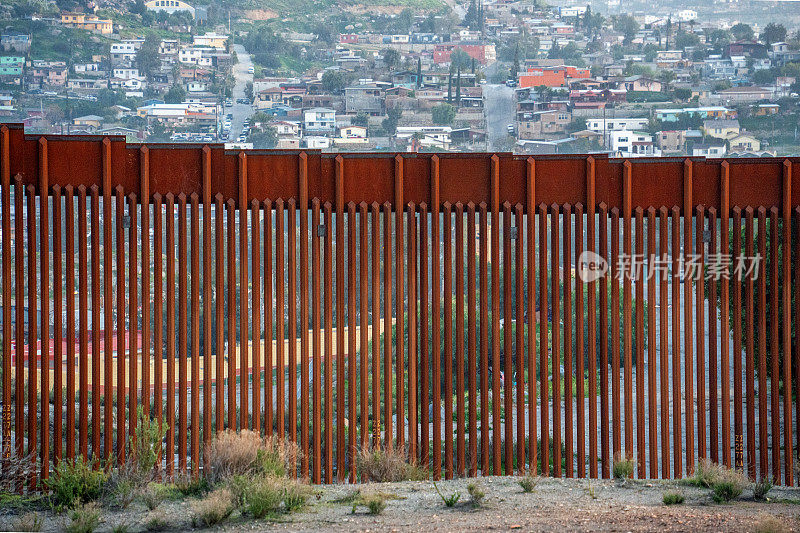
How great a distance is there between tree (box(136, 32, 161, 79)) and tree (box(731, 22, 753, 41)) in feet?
165

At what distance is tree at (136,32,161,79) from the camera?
72.8m

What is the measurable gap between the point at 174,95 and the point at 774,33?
167 ft

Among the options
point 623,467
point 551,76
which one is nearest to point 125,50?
point 551,76

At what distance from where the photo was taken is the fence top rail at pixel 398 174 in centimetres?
652

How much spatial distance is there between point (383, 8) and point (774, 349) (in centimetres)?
8562

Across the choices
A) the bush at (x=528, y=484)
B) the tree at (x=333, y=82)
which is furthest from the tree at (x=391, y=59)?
the bush at (x=528, y=484)

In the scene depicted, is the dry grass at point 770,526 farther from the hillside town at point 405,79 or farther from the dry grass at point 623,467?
the hillside town at point 405,79

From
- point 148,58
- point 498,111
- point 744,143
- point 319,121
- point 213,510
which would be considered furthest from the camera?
point 498,111

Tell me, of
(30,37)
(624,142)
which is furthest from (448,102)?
(30,37)

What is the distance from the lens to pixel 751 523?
5.18 metres

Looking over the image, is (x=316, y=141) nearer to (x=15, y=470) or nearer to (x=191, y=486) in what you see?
(x=15, y=470)

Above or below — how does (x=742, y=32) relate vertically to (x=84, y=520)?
above

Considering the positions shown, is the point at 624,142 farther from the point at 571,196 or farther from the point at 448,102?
the point at 571,196

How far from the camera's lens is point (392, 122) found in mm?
68500
